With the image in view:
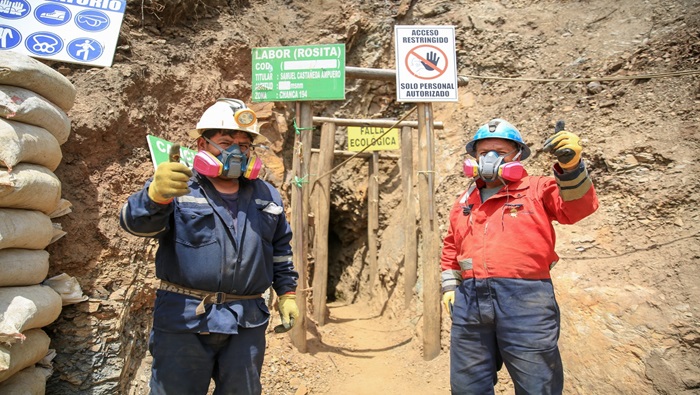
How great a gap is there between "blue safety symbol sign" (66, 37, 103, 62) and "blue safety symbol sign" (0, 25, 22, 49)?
47cm

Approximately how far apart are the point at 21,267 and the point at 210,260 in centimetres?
161

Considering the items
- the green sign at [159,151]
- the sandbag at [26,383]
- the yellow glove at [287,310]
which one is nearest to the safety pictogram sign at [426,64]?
the green sign at [159,151]

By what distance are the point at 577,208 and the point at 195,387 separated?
7.80 ft

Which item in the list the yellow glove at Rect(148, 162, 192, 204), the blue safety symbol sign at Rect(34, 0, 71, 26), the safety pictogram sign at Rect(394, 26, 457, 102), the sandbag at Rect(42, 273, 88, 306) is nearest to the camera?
the yellow glove at Rect(148, 162, 192, 204)

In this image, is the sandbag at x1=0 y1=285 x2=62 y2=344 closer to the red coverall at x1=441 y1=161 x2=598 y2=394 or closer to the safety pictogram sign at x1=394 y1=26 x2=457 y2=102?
the red coverall at x1=441 y1=161 x2=598 y2=394

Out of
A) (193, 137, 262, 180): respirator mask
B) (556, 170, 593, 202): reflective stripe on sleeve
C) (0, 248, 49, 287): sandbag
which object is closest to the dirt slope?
(0, 248, 49, 287): sandbag

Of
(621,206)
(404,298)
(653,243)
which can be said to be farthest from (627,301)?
(404,298)

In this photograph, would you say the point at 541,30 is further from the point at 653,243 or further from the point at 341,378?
the point at 341,378

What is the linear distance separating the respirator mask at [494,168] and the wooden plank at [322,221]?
3.95 metres

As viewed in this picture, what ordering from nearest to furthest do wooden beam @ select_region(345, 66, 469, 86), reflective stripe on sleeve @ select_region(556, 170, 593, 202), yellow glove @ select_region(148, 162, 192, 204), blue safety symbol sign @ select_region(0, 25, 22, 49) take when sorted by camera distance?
yellow glove @ select_region(148, 162, 192, 204) < reflective stripe on sleeve @ select_region(556, 170, 593, 202) < blue safety symbol sign @ select_region(0, 25, 22, 49) < wooden beam @ select_region(345, 66, 469, 86)

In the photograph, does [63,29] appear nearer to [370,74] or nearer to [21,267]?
[21,267]

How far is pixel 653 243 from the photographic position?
14.2ft

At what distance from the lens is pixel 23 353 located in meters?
3.11

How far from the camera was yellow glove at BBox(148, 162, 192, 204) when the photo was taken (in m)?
2.28
